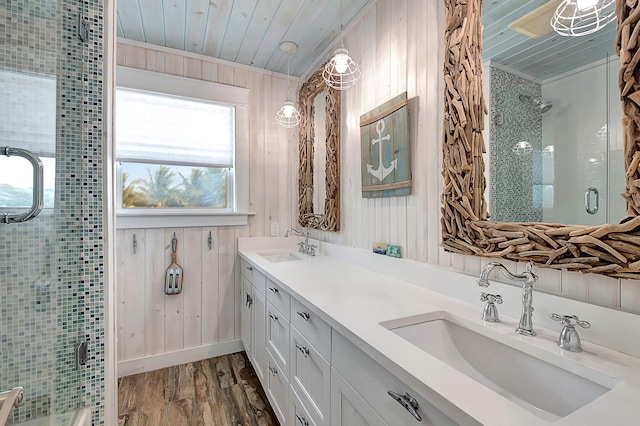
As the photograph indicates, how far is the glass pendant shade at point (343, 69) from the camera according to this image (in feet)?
5.35

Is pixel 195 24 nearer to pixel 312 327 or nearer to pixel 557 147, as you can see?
pixel 312 327

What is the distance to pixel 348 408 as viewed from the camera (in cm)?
98

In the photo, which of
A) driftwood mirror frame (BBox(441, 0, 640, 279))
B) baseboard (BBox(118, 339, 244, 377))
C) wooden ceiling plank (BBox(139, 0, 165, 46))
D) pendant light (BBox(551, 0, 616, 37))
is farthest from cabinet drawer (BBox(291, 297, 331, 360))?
wooden ceiling plank (BBox(139, 0, 165, 46))

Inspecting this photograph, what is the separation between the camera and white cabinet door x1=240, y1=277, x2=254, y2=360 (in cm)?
228

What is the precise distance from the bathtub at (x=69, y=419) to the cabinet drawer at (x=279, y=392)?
808mm

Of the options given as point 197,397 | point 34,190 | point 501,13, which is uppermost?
point 501,13

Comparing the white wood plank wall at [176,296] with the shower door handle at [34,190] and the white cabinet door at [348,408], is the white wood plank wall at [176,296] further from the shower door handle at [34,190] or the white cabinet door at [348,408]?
the white cabinet door at [348,408]

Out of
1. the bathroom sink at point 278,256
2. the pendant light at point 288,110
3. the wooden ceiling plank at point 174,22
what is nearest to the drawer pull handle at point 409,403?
the bathroom sink at point 278,256

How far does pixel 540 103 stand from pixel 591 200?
366 millimetres

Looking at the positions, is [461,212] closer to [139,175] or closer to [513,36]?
[513,36]

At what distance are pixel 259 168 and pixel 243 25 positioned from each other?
1.11 metres

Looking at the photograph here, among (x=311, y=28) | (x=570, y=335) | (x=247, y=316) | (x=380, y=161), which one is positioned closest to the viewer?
(x=570, y=335)

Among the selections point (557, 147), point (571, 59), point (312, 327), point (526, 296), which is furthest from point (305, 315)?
point (571, 59)

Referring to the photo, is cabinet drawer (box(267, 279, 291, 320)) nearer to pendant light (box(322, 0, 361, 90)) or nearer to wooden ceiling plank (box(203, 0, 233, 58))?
pendant light (box(322, 0, 361, 90))
